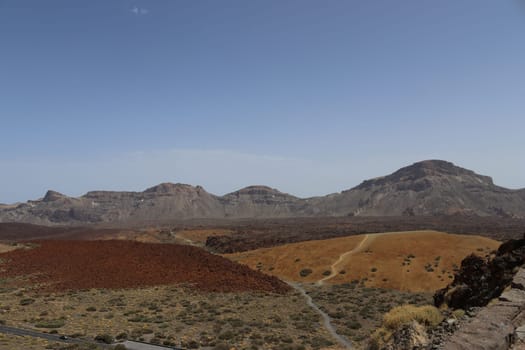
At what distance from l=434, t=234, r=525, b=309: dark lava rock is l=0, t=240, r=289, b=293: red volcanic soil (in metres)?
20.6

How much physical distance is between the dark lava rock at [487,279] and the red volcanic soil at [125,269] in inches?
810

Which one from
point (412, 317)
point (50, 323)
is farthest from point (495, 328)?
point (50, 323)

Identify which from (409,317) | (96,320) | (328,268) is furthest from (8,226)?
(409,317)

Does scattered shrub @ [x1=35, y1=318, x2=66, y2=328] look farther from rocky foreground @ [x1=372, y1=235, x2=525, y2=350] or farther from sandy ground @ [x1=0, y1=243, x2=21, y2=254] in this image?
sandy ground @ [x1=0, y1=243, x2=21, y2=254]

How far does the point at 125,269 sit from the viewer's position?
127 feet

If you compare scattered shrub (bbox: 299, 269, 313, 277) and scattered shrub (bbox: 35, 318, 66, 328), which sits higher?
scattered shrub (bbox: 35, 318, 66, 328)

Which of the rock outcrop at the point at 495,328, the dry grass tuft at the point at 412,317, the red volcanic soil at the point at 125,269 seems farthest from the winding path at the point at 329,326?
the rock outcrop at the point at 495,328

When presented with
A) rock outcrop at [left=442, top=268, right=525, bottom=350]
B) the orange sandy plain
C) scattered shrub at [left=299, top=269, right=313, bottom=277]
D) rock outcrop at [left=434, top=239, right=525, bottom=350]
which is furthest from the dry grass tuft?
scattered shrub at [left=299, top=269, right=313, bottom=277]

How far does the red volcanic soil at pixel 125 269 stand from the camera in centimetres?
3488

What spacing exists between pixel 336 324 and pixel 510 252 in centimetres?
1276

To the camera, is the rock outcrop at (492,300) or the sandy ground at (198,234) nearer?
the rock outcrop at (492,300)

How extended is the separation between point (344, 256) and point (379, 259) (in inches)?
215

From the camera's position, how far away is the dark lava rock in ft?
49.9

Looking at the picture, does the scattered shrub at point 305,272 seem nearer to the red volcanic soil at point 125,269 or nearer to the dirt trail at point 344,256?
the dirt trail at point 344,256
